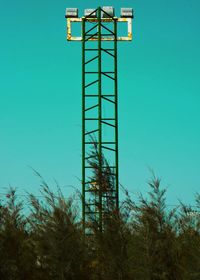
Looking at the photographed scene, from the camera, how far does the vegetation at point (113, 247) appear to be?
922 cm

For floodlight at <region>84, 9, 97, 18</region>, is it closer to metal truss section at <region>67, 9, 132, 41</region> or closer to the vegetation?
metal truss section at <region>67, 9, 132, 41</region>

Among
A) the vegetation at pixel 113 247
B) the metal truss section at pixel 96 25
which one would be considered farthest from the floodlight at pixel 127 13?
the vegetation at pixel 113 247

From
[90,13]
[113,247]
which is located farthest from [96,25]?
[113,247]

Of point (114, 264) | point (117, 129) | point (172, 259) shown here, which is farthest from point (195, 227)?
point (117, 129)

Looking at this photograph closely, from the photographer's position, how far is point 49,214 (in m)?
10.0

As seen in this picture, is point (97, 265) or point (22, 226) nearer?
point (97, 265)

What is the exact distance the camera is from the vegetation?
9.22 m

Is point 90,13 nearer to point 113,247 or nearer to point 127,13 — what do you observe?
point 127,13

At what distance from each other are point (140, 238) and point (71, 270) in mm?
1245

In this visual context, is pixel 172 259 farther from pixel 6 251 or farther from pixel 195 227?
pixel 6 251

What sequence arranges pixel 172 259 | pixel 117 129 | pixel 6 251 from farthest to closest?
pixel 117 129
pixel 6 251
pixel 172 259

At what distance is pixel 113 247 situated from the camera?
945 centimetres

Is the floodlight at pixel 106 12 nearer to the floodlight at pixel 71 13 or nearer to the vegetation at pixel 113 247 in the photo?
the floodlight at pixel 71 13

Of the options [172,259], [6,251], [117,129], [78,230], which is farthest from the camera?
[117,129]
